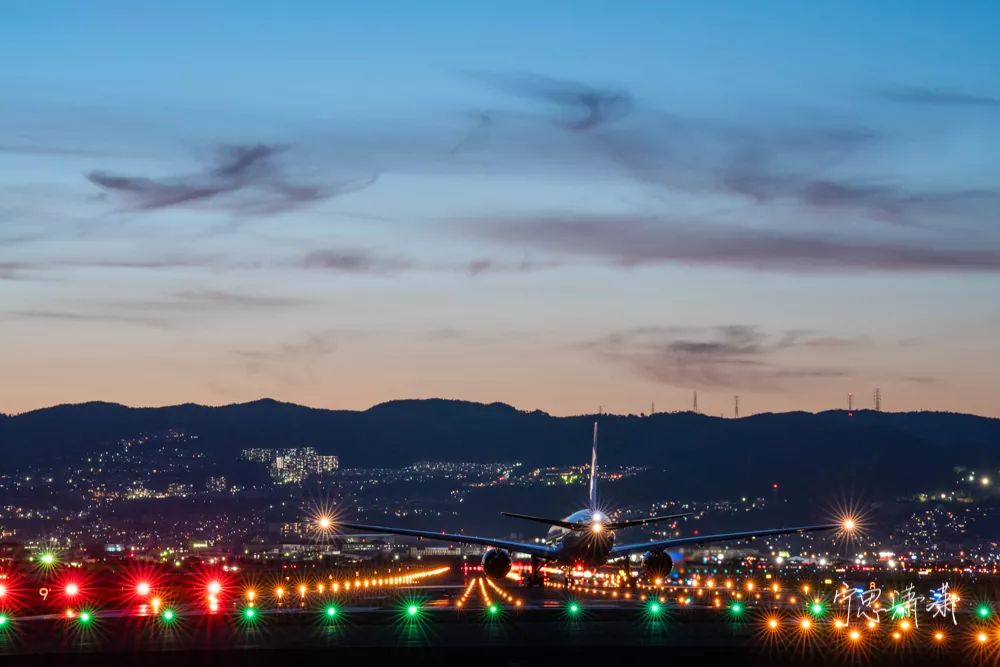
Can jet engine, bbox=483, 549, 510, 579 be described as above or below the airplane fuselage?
below

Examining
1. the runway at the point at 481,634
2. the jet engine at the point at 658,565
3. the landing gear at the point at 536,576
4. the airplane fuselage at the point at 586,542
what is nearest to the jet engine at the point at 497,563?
the airplane fuselage at the point at 586,542

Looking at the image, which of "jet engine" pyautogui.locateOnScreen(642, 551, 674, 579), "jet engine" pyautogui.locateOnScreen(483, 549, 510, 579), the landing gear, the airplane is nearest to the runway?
the airplane

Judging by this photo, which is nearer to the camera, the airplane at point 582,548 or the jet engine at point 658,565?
the airplane at point 582,548

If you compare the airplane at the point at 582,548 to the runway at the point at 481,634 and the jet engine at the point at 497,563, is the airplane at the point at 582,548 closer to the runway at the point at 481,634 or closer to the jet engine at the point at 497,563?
the jet engine at the point at 497,563

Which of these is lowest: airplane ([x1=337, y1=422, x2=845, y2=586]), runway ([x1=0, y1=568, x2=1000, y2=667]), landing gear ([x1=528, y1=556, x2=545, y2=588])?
runway ([x1=0, y1=568, x2=1000, y2=667])

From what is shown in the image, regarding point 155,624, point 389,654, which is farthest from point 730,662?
point 155,624

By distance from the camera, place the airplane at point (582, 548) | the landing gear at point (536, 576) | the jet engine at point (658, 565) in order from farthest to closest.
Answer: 1. the landing gear at point (536, 576)
2. the jet engine at point (658, 565)
3. the airplane at point (582, 548)

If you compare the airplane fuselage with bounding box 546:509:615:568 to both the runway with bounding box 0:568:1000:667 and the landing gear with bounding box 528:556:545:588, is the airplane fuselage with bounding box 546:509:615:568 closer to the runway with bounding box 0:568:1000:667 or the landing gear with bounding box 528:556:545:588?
the landing gear with bounding box 528:556:545:588

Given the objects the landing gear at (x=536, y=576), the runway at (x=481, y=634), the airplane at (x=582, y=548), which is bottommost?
the runway at (x=481, y=634)

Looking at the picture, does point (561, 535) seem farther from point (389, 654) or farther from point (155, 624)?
point (389, 654)

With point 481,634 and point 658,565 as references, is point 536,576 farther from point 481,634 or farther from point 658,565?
point 481,634
